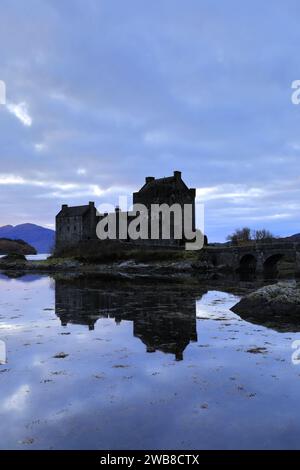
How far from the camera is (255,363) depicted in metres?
13.4

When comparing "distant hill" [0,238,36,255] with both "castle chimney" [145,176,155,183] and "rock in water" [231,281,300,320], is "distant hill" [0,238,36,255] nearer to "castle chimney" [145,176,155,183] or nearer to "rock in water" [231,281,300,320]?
"castle chimney" [145,176,155,183]

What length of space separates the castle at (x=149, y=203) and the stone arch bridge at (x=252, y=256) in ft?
29.3

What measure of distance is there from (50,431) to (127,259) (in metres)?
65.9

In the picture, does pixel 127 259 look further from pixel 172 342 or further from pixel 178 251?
pixel 172 342

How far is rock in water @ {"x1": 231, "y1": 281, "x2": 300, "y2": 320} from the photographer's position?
21.7 m

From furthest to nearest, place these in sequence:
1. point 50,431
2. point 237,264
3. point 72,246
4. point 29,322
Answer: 1. point 72,246
2. point 237,264
3. point 29,322
4. point 50,431

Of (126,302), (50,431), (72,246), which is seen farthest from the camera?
(72,246)

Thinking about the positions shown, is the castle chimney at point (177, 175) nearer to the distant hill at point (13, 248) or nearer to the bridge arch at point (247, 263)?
the bridge arch at point (247, 263)

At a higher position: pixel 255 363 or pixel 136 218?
pixel 136 218

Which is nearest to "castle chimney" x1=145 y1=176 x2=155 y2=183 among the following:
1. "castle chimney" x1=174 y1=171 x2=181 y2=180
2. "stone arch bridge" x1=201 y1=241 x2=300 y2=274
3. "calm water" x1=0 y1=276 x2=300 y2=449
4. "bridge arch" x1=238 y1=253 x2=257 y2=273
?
"castle chimney" x1=174 y1=171 x2=181 y2=180

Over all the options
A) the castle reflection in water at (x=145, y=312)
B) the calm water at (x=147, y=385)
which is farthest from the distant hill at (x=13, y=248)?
the calm water at (x=147, y=385)

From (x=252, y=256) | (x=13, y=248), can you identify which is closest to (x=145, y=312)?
(x=252, y=256)
